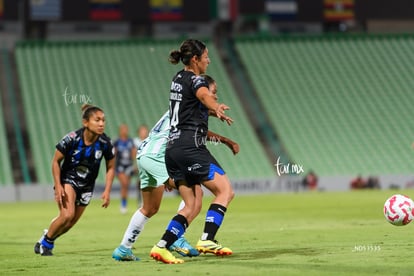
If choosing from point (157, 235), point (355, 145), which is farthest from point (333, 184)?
point (157, 235)

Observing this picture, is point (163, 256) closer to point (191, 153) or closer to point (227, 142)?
point (191, 153)

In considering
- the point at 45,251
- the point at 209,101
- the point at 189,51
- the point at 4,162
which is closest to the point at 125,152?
the point at 4,162

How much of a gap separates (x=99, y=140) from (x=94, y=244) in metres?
2.28

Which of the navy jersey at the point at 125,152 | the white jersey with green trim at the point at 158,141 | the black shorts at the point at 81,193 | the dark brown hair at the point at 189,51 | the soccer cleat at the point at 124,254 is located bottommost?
the soccer cleat at the point at 124,254

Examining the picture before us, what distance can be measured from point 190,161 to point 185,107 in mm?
582

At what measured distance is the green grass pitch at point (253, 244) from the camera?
9469mm

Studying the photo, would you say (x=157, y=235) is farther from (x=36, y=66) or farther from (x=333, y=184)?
(x=36, y=66)

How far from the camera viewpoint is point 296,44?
4172cm

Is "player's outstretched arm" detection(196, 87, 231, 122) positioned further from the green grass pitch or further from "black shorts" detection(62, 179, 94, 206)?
"black shorts" detection(62, 179, 94, 206)

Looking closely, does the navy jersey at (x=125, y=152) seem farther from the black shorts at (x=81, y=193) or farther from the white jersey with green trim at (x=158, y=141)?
the white jersey with green trim at (x=158, y=141)

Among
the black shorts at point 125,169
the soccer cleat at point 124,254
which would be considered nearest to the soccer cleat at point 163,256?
the soccer cleat at point 124,254

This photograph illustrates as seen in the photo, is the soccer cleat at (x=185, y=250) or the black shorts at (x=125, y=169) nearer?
the soccer cleat at (x=185, y=250)

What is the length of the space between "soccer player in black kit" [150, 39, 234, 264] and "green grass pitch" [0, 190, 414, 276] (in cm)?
42

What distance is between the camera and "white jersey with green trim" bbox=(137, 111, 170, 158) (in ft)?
36.2
